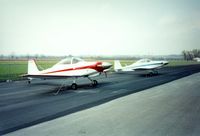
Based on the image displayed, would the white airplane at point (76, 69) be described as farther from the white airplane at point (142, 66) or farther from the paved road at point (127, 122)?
the white airplane at point (142, 66)

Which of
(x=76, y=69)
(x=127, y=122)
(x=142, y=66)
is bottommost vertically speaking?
(x=127, y=122)

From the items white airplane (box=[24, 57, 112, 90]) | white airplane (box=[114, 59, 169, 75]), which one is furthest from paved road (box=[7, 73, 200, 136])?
white airplane (box=[114, 59, 169, 75])

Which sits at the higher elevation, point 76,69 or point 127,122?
point 76,69

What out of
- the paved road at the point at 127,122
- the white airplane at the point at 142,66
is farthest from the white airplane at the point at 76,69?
the white airplane at the point at 142,66

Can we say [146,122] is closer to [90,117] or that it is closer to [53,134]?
[90,117]

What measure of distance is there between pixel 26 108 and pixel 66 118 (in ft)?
10.3

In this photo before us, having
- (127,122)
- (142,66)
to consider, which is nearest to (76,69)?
(127,122)

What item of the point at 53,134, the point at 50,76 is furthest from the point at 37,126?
the point at 50,76

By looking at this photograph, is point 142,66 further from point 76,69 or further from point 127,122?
point 127,122

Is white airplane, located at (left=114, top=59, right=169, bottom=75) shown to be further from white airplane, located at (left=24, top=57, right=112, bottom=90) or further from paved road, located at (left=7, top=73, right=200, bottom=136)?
paved road, located at (left=7, top=73, right=200, bottom=136)

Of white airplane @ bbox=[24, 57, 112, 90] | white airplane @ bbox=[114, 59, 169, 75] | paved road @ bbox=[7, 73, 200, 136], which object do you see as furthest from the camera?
white airplane @ bbox=[114, 59, 169, 75]

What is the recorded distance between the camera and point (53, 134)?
23.3 ft

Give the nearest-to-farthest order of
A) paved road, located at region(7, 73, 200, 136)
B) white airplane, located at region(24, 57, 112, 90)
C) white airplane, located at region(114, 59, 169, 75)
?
paved road, located at region(7, 73, 200, 136)
white airplane, located at region(24, 57, 112, 90)
white airplane, located at region(114, 59, 169, 75)

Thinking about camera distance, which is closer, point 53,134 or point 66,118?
point 53,134
